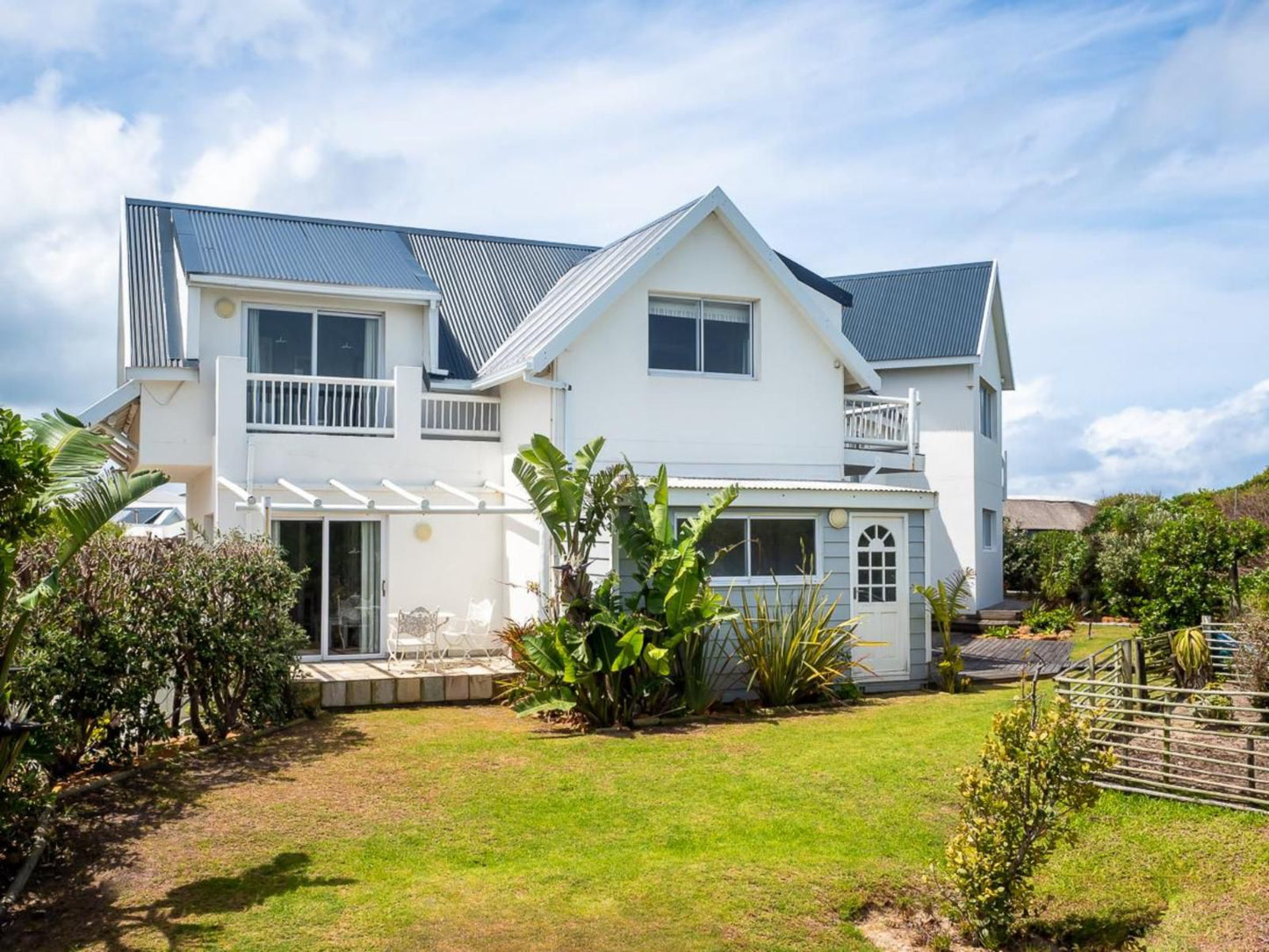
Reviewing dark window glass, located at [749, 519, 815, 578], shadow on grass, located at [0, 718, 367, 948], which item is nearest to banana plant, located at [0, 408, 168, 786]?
shadow on grass, located at [0, 718, 367, 948]

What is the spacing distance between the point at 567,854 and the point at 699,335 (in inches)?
464

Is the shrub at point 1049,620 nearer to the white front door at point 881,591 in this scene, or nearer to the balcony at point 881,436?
the balcony at point 881,436

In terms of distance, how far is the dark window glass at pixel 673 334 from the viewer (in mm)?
19344

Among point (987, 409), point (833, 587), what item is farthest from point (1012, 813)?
point (987, 409)

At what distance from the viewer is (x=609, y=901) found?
832 centimetres

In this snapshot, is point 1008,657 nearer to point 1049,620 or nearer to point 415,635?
point 1049,620

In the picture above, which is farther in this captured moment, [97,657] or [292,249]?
[292,249]

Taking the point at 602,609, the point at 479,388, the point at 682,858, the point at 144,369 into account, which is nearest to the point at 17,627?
the point at 682,858

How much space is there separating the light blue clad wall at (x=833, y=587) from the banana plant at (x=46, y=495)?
25.5 feet

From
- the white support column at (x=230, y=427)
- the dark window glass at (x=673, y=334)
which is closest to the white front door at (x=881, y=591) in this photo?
the dark window glass at (x=673, y=334)

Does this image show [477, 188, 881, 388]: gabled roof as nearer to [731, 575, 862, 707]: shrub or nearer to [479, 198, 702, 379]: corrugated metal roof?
[479, 198, 702, 379]: corrugated metal roof

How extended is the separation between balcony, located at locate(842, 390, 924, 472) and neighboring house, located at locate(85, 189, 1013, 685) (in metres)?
0.06

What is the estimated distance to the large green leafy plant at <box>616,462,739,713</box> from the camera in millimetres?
15141

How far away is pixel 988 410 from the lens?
3231 centimetres
